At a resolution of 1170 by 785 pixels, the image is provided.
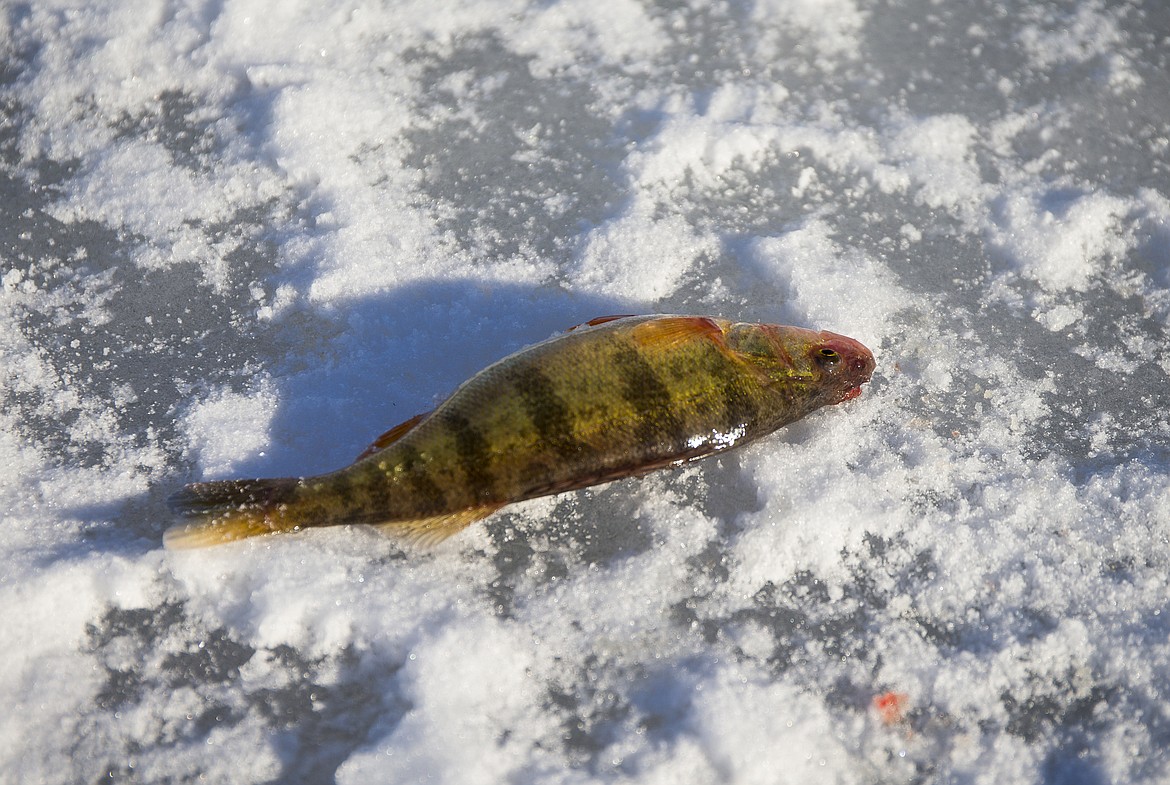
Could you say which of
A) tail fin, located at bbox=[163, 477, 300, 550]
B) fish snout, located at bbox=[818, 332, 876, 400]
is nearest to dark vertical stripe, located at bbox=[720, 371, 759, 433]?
fish snout, located at bbox=[818, 332, 876, 400]

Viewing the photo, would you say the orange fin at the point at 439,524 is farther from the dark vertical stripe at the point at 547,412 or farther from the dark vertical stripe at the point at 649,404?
the dark vertical stripe at the point at 649,404

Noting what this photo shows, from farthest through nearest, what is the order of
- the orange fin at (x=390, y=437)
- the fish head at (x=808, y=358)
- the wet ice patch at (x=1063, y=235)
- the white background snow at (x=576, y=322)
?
1. the wet ice patch at (x=1063, y=235)
2. the fish head at (x=808, y=358)
3. the orange fin at (x=390, y=437)
4. the white background snow at (x=576, y=322)

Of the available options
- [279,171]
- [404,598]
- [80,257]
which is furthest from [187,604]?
[279,171]

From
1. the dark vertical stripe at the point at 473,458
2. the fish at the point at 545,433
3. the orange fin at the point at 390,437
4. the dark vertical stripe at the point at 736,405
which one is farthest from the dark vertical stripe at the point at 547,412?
the dark vertical stripe at the point at 736,405

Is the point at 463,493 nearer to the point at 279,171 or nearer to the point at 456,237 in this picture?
the point at 456,237

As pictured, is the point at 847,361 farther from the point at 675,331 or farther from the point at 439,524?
the point at 439,524

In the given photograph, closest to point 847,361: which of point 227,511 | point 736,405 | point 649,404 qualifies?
point 736,405

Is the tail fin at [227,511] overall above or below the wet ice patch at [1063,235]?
above
